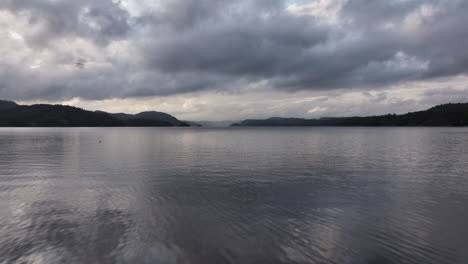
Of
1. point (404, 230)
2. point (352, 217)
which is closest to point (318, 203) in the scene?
point (352, 217)

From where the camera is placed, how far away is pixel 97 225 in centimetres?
1745

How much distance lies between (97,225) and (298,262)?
14.1 meters

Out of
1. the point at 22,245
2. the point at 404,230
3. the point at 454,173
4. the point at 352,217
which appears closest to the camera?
the point at 22,245

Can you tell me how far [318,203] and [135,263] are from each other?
53.4 ft

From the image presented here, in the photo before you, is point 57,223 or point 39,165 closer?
point 57,223

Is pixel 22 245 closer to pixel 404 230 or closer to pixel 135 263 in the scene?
pixel 135 263

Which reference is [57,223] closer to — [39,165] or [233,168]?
[233,168]

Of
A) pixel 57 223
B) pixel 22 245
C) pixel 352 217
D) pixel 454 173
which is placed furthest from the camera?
pixel 454 173

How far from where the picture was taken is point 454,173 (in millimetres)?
36469

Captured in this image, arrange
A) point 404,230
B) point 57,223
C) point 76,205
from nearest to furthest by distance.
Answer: point 404,230
point 57,223
point 76,205

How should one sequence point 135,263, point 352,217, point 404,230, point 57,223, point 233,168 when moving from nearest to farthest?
point 135,263 < point 404,230 < point 57,223 < point 352,217 < point 233,168

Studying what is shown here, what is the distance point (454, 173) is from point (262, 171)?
28.8 m

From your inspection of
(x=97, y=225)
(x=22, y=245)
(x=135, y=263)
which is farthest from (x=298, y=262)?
(x=22, y=245)

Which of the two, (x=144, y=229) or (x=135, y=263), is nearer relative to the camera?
(x=135, y=263)
